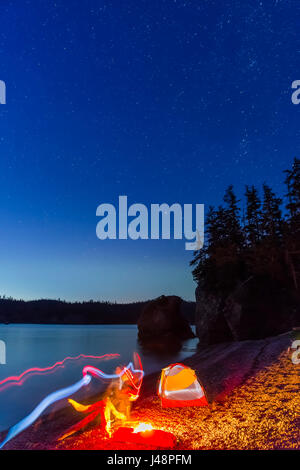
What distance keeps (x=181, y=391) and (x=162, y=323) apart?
49.7m

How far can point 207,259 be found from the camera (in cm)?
3706

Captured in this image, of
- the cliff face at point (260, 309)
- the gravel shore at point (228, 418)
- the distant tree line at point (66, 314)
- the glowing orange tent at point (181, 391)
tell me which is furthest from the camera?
the distant tree line at point (66, 314)

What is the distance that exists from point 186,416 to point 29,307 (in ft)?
629

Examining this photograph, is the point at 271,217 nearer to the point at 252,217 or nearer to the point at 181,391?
the point at 252,217

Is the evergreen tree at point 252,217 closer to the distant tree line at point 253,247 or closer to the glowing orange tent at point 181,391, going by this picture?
the distant tree line at point 253,247

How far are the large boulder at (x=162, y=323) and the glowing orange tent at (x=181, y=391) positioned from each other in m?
48.2

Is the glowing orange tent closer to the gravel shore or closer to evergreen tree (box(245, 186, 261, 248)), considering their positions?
the gravel shore

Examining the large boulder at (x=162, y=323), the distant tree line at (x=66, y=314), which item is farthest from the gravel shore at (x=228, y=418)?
A: the distant tree line at (x=66, y=314)

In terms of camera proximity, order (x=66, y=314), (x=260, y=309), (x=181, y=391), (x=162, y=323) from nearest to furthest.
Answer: (x=181, y=391)
(x=260, y=309)
(x=162, y=323)
(x=66, y=314)

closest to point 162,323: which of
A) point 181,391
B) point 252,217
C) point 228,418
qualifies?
point 252,217

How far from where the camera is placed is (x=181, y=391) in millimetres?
9438

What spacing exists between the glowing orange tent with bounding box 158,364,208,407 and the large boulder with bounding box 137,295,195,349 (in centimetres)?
4818

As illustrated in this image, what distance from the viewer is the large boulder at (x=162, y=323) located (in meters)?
57.2
